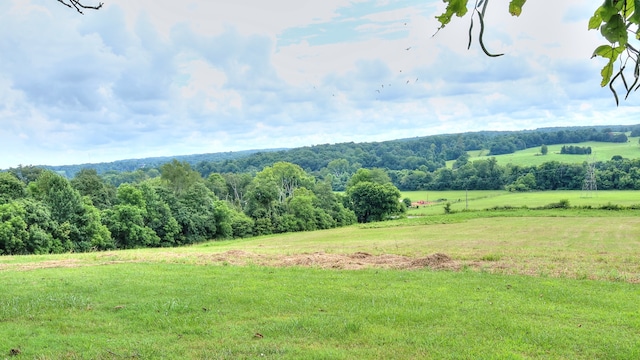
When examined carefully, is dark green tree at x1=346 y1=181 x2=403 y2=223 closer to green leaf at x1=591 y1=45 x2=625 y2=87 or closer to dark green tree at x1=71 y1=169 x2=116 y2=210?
dark green tree at x1=71 y1=169 x2=116 y2=210

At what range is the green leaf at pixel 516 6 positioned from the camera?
4.75 ft

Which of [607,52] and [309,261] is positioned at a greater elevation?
[607,52]

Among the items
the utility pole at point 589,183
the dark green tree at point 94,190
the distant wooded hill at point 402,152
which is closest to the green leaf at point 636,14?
the dark green tree at point 94,190

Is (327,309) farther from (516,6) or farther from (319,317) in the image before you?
(516,6)

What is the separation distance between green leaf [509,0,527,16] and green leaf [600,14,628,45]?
A: 0.87 feet

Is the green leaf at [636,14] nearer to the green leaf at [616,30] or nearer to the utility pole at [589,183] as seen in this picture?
the green leaf at [616,30]

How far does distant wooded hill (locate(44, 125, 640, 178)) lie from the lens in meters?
119

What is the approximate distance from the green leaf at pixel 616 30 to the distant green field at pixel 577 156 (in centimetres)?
10159

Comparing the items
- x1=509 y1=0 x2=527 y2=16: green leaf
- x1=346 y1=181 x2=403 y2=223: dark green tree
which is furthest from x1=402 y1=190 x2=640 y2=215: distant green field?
x1=509 y1=0 x2=527 y2=16: green leaf

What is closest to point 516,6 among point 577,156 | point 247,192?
point 247,192

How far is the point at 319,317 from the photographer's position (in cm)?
812

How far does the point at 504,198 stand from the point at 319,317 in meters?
73.9

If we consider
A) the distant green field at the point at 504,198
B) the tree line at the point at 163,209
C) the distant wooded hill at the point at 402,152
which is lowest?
the distant green field at the point at 504,198

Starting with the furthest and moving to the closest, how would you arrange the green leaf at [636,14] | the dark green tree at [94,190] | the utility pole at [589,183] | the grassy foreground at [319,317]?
1. the utility pole at [589,183]
2. the dark green tree at [94,190]
3. the grassy foreground at [319,317]
4. the green leaf at [636,14]
